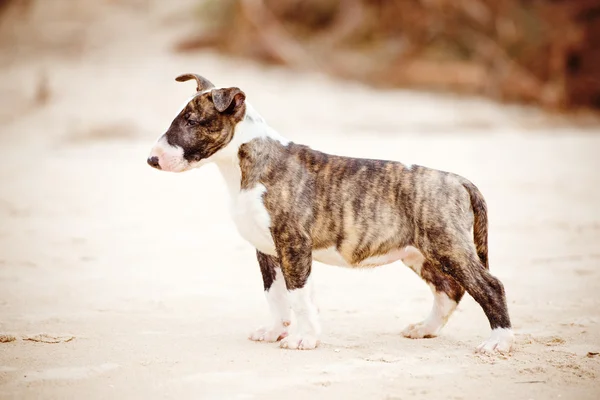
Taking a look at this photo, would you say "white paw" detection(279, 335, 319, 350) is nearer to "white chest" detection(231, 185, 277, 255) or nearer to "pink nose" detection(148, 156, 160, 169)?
"white chest" detection(231, 185, 277, 255)

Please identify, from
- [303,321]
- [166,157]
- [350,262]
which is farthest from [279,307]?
[166,157]

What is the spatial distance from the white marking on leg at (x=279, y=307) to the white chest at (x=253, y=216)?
367 millimetres

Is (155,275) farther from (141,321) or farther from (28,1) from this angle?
(28,1)

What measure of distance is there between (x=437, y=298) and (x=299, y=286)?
1.02m

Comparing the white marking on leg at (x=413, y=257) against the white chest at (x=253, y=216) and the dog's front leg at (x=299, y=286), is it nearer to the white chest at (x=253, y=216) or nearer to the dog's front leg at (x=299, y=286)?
the dog's front leg at (x=299, y=286)

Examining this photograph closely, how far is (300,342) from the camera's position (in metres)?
5.36

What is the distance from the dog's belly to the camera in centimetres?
548

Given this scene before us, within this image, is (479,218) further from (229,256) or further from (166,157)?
(229,256)

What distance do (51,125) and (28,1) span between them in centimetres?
735

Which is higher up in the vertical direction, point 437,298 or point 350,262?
point 350,262

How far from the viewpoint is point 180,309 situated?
634 cm

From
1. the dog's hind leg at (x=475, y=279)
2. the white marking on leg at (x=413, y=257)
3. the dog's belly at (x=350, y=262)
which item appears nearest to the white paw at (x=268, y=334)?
the dog's belly at (x=350, y=262)

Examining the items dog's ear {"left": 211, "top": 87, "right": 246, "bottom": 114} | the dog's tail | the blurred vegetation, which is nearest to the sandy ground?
the dog's tail

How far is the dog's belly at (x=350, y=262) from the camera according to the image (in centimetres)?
548
